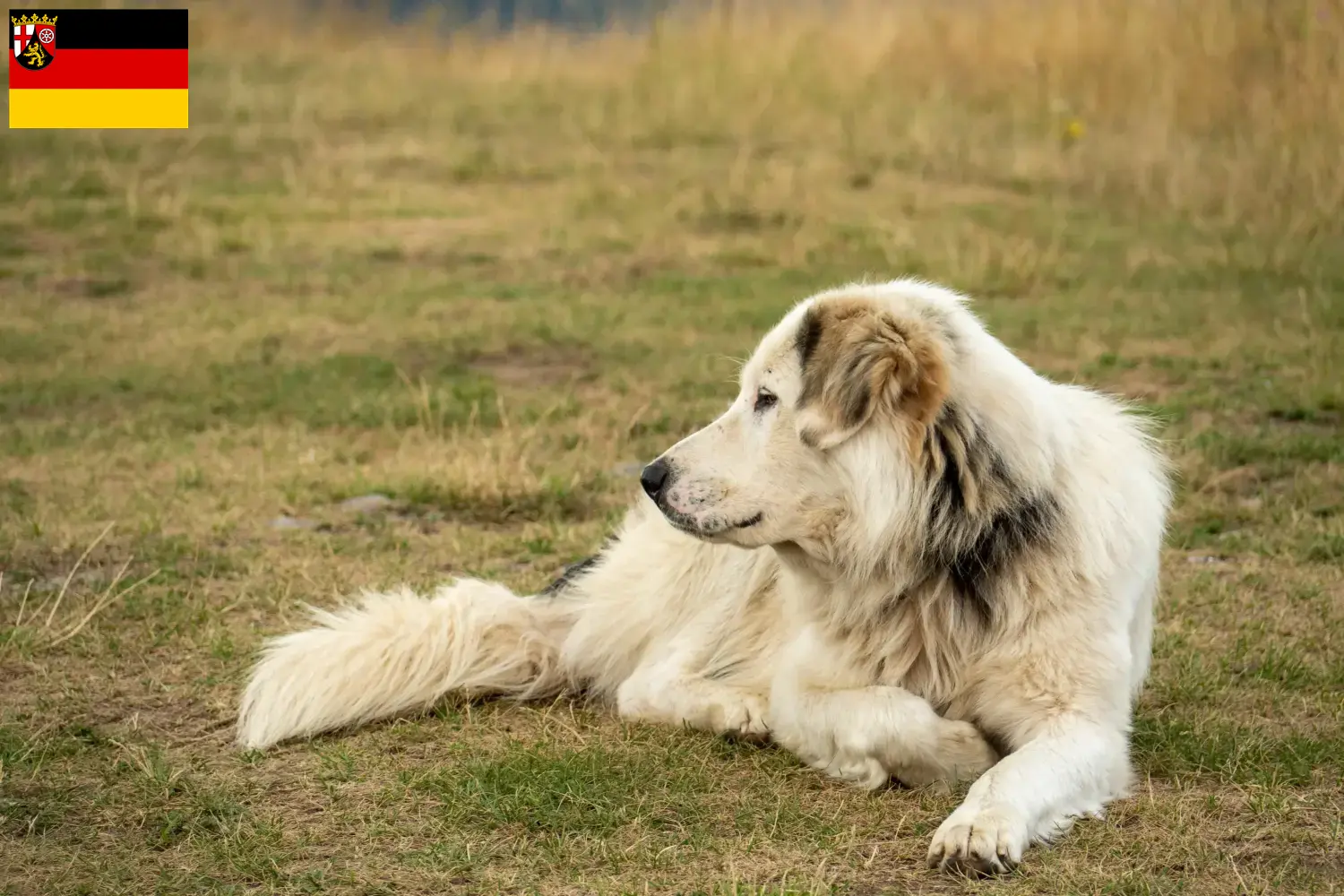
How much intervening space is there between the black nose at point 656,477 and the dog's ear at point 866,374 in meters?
0.35

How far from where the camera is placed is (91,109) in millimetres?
12055

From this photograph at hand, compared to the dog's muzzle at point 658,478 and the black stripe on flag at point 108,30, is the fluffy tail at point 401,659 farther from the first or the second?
the black stripe on flag at point 108,30

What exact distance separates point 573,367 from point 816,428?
4751mm

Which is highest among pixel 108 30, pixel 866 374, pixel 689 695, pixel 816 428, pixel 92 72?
pixel 108 30

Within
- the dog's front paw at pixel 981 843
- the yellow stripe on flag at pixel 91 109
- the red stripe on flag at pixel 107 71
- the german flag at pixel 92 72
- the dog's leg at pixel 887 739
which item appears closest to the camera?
the dog's front paw at pixel 981 843

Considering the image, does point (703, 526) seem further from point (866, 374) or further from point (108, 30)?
point (108, 30)

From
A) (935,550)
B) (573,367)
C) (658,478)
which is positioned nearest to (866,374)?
(935,550)

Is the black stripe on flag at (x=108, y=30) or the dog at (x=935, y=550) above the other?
the black stripe on flag at (x=108, y=30)

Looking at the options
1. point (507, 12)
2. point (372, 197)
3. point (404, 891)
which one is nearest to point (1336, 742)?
point (404, 891)

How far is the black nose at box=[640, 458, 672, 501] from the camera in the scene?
12.5 ft

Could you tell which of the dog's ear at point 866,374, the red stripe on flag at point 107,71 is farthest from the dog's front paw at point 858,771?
the red stripe on flag at point 107,71

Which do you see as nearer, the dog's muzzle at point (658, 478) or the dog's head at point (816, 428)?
the dog's head at point (816, 428)

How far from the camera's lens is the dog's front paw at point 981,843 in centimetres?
324

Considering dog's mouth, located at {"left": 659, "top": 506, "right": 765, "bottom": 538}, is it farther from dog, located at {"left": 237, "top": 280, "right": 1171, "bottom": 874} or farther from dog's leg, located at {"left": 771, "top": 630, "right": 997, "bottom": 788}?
dog's leg, located at {"left": 771, "top": 630, "right": 997, "bottom": 788}
